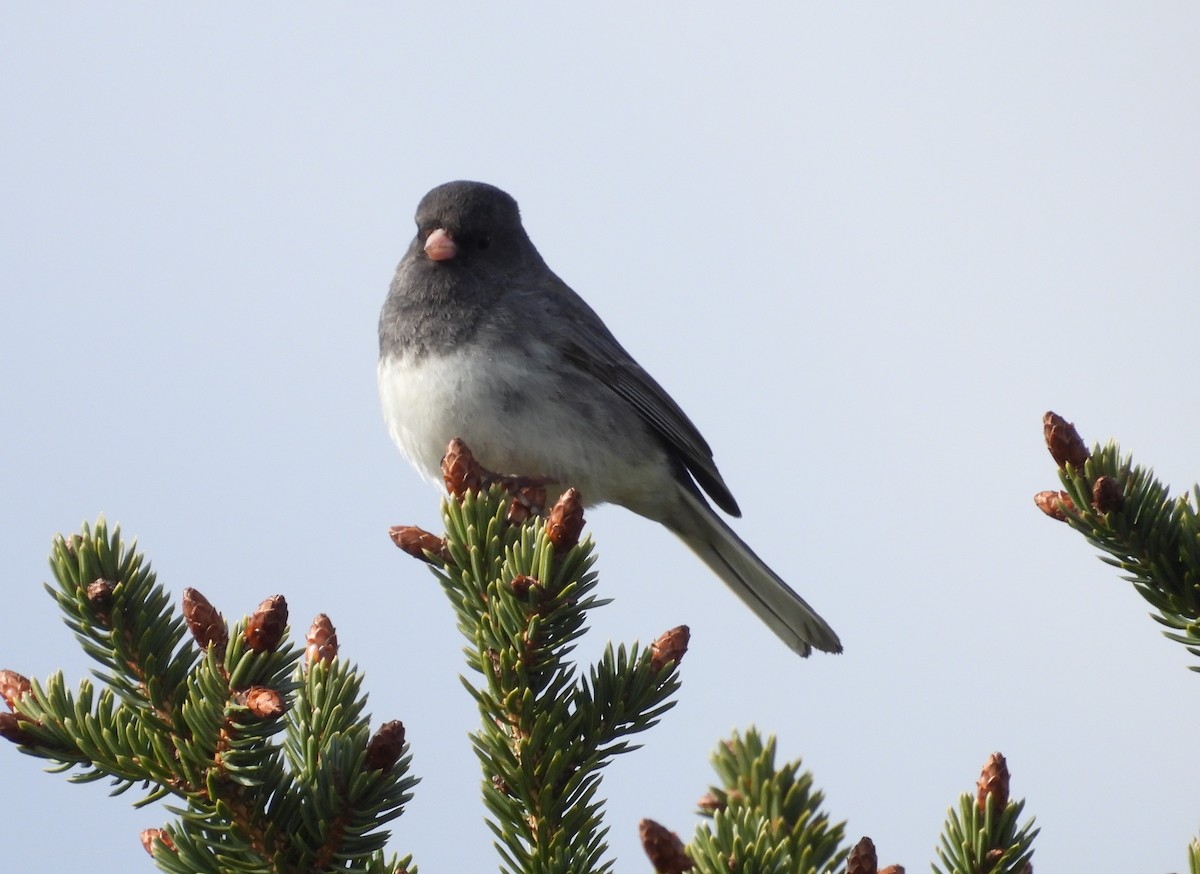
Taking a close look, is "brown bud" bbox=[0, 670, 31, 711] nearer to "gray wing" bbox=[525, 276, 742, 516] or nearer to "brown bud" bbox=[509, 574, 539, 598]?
"brown bud" bbox=[509, 574, 539, 598]

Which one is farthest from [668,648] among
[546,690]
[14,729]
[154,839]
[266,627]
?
[14,729]

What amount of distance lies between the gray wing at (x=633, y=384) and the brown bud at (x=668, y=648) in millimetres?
2085

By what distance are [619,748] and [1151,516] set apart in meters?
0.73

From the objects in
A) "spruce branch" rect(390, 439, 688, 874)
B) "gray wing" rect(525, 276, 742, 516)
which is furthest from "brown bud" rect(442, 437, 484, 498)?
"gray wing" rect(525, 276, 742, 516)

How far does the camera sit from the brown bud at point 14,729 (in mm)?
1420

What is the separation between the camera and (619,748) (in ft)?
5.19

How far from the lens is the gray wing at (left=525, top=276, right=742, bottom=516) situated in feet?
12.3

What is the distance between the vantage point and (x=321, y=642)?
161 cm

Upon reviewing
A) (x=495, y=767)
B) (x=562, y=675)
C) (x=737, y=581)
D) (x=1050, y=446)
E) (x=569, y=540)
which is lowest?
(x=495, y=767)

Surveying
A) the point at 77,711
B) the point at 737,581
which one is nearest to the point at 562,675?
the point at 77,711

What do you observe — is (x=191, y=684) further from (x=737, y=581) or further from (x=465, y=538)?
(x=737, y=581)

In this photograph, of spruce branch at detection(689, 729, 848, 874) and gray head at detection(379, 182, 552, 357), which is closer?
spruce branch at detection(689, 729, 848, 874)

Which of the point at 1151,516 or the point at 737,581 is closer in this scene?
the point at 1151,516

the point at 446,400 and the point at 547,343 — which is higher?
the point at 547,343
